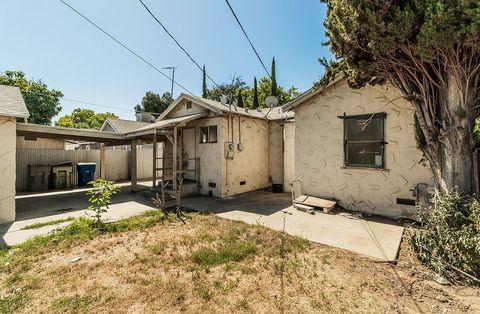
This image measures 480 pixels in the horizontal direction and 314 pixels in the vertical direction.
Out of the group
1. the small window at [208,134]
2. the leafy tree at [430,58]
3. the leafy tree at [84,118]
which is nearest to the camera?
the leafy tree at [430,58]

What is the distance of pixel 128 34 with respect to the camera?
7.43 m

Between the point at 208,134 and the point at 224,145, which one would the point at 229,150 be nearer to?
the point at 224,145

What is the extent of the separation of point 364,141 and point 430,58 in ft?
10.6

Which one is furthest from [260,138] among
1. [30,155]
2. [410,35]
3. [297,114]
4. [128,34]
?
[30,155]

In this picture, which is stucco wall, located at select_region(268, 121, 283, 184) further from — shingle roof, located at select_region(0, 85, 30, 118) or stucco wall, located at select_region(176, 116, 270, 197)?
shingle roof, located at select_region(0, 85, 30, 118)

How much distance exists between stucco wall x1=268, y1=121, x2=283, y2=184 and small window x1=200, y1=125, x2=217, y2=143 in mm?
3204

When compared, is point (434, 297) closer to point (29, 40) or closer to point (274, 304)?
point (274, 304)

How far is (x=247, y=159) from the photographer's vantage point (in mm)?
10062

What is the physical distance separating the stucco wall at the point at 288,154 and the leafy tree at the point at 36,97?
26.7 metres

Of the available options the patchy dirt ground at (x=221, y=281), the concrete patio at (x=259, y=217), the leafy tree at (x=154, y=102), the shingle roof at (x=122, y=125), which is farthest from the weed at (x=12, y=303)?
the leafy tree at (x=154, y=102)

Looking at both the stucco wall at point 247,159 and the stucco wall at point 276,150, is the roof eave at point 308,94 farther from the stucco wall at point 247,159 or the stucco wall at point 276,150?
the stucco wall at point 276,150

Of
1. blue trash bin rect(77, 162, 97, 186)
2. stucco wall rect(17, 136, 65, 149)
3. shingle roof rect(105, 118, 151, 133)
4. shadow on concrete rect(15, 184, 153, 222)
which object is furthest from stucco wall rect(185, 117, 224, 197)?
stucco wall rect(17, 136, 65, 149)

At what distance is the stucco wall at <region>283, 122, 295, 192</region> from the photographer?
33.6 ft

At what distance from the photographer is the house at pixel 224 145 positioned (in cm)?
900
